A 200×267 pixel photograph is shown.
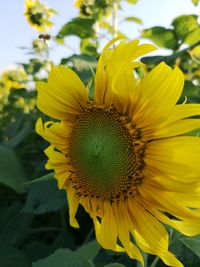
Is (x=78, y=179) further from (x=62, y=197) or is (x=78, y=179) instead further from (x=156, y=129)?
(x=62, y=197)

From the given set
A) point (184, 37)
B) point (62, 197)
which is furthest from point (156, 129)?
point (184, 37)

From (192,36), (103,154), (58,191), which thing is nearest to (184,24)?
(192,36)

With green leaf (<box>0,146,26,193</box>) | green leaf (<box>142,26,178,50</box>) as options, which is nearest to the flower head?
green leaf (<box>142,26,178,50</box>)

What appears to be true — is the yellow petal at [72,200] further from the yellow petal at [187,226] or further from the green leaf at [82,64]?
the green leaf at [82,64]

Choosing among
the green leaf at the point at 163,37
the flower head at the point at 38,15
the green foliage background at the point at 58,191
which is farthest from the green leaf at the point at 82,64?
the flower head at the point at 38,15

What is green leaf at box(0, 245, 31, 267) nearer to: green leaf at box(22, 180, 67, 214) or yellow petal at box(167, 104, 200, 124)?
green leaf at box(22, 180, 67, 214)

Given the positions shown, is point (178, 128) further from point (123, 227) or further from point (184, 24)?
point (184, 24)
